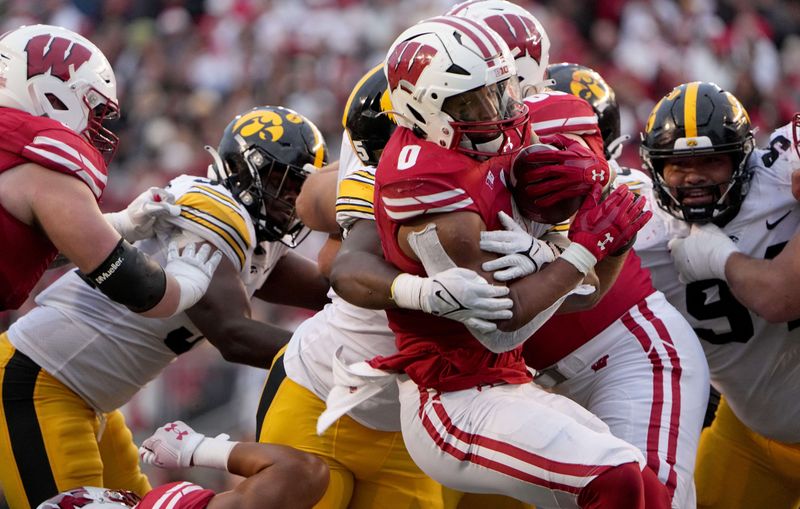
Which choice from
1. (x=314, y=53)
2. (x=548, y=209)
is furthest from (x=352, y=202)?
(x=314, y=53)

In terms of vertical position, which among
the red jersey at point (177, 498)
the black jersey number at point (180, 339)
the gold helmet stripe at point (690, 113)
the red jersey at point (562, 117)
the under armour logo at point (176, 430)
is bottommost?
the red jersey at point (177, 498)

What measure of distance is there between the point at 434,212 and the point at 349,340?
0.84m

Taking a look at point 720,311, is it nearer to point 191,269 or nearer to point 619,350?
point 619,350

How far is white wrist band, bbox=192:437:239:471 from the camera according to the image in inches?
156

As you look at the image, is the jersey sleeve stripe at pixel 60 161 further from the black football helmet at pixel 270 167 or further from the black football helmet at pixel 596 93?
the black football helmet at pixel 596 93

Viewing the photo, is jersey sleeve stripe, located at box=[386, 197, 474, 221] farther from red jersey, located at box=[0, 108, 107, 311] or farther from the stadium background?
the stadium background

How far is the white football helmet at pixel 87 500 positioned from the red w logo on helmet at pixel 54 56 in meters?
1.41

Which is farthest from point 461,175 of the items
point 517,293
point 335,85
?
point 335,85

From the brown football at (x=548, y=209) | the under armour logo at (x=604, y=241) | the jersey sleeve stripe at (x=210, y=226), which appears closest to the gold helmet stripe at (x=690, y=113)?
the brown football at (x=548, y=209)

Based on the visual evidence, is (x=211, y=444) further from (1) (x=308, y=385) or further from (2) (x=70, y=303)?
(2) (x=70, y=303)

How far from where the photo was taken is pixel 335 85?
10523mm

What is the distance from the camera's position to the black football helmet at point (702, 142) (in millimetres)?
4207

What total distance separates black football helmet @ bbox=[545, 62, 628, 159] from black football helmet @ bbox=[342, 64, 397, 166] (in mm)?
1096

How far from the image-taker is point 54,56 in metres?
4.06
